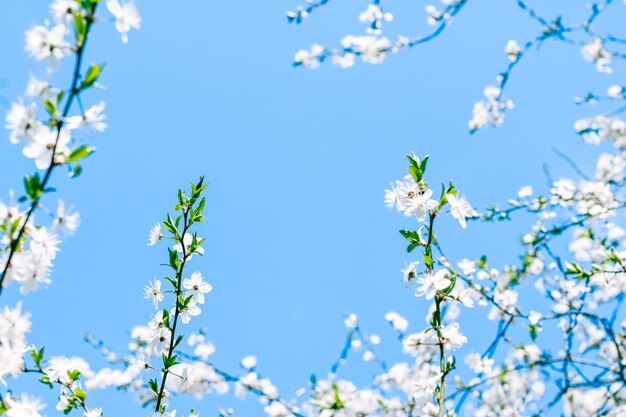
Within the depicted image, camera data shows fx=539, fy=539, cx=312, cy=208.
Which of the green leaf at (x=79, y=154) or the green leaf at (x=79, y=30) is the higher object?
the green leaf at (x=79, y=30)

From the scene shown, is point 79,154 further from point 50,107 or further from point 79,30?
point 79,30

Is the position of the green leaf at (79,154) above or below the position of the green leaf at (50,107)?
below

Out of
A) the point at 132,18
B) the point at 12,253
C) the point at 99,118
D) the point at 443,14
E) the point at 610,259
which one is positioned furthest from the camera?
the point at 443,14

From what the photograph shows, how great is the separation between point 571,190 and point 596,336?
1.47 meters

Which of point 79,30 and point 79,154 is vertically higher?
→ point 79,30

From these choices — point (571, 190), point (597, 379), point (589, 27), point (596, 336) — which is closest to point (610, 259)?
point (597, 379)

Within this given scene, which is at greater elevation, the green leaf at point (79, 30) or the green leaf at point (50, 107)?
the green leaf at point (79, 30)

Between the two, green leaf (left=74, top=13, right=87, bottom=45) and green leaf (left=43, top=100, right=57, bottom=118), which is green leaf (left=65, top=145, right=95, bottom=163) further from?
green leaf (left=74, top=13, right=87, bottom=45)

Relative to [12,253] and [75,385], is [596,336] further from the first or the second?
[12,253]

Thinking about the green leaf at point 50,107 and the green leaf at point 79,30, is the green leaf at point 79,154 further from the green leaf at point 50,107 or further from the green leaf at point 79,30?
the green leaf at point 79,30

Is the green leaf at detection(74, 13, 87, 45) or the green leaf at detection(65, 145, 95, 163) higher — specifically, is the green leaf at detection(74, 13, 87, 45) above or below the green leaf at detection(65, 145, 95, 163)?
above

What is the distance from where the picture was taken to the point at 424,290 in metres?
1.72

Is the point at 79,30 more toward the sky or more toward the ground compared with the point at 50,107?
more toward the sky

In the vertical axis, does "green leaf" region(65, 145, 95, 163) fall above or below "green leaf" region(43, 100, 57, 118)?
below
